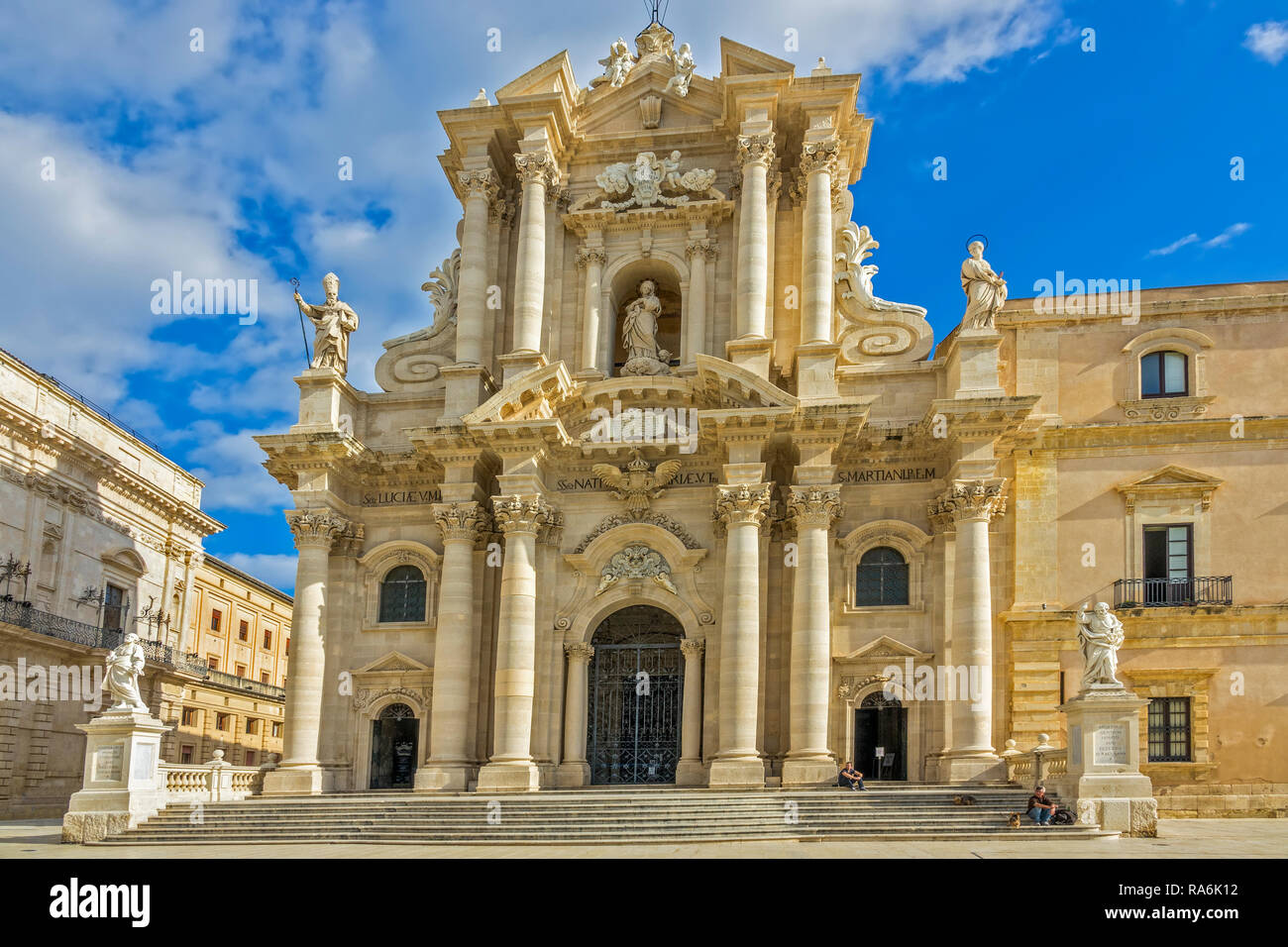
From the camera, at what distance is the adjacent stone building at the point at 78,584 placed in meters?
35.5

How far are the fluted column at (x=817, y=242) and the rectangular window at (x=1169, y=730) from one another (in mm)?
10991

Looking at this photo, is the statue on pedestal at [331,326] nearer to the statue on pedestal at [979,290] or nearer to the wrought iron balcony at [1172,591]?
the statue on pedestal at [979,290]

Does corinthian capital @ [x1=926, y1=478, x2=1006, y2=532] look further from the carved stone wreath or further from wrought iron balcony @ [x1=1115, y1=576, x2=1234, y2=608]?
the carved stone wreath

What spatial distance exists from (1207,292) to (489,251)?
1748 cm

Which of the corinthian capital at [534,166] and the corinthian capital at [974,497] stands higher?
the corinthian capital at [534,166]

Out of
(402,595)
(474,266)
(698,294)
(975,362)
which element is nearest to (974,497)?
(975,362)

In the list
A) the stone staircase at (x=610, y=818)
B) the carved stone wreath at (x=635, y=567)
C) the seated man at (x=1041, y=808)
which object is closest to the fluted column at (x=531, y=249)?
the carved stone wreath at (x=635, y=567)

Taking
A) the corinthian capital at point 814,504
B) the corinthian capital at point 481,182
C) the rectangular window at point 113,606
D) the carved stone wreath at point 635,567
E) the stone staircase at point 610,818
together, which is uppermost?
the corinthian capital at point 481,182

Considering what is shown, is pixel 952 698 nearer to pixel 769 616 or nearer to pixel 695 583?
pixel 769 616

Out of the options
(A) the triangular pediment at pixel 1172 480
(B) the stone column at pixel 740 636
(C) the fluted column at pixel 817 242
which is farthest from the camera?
(C) the fluted column at pixel 817 242

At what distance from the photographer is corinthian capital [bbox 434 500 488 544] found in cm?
2797

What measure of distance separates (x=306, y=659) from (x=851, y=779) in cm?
1238

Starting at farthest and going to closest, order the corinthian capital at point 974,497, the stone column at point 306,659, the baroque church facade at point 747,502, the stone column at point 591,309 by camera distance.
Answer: the stone column at point 591,309 → the stone column at point 306,659 → the baroque church facade at point 747,502 → the corinthian capital at point 974,497

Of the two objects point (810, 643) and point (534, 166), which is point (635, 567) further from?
point (534, 166)
